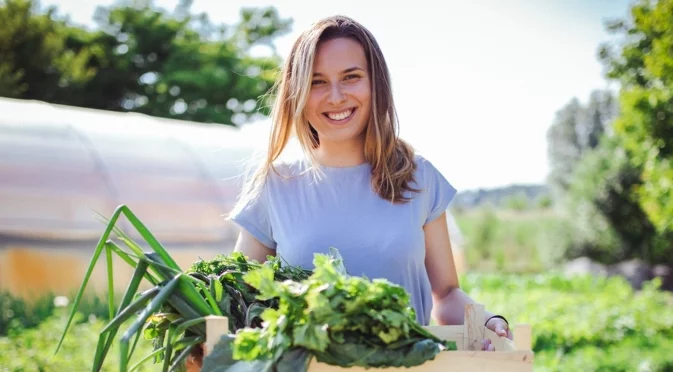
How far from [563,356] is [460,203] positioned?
21938 millimetres

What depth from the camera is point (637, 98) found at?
7.00 m

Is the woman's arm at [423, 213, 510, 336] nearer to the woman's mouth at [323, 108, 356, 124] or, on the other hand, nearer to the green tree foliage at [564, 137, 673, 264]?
the woman's mouth at [323, 108, 356, 124]

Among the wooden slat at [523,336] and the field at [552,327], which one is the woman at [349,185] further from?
the field at [552,327]

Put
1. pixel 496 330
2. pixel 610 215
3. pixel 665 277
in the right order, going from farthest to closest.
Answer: pixel 610 215, pixel 665 277, pixel 496 330

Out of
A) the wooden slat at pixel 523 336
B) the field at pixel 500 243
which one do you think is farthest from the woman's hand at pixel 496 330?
the field at pixel 500 243

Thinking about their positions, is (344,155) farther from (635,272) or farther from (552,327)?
(635,272)

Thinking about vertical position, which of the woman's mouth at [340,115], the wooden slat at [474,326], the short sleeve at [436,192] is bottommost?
the wooden slat at [474,326]

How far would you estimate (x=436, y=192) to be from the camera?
2.09 meters

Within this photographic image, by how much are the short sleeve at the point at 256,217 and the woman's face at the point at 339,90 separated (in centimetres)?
25

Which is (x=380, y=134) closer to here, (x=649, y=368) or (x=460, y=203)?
(x=649, y=368)

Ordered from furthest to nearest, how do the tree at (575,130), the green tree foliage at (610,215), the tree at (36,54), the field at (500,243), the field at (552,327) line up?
the tree at (575,130), the field at (500,243), the green tree foliage at (610,215), the tree at (36,54), the field at (552,327)

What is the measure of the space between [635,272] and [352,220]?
15768mm

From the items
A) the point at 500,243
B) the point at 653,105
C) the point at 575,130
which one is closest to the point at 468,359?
the point at 653,105

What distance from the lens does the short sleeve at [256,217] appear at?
6.89 feet
